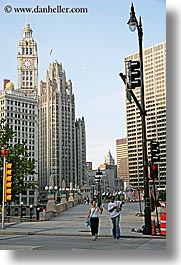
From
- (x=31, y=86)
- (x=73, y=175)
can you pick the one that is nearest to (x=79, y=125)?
(x=73, y=175)

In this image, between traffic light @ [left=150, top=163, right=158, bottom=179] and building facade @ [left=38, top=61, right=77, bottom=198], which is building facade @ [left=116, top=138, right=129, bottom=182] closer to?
building facade @ [left=38, top=61, right=77, bottom=198]

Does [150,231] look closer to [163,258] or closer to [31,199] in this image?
[163,258]

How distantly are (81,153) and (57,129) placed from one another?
1429 cm

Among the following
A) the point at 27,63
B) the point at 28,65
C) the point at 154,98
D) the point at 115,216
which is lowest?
the point at 115,216

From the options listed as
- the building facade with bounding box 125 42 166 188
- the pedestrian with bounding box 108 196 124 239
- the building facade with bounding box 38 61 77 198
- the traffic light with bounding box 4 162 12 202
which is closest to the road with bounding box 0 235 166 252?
the pedestrian with bounding box 108 196 124 239

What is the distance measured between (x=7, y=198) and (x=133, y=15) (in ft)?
29.4

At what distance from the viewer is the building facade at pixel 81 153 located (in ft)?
449

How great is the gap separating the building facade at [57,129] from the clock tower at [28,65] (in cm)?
588

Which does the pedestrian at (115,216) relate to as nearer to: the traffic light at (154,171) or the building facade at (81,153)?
the traffic light at (154,171)

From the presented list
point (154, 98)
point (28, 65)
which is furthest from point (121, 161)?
point (154, 98)

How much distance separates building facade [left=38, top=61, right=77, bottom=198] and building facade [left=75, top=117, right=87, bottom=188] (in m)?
1.46

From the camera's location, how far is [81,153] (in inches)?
5625

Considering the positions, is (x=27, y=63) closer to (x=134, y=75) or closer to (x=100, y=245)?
(x=134, y=75)

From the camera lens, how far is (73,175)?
5669 inches
